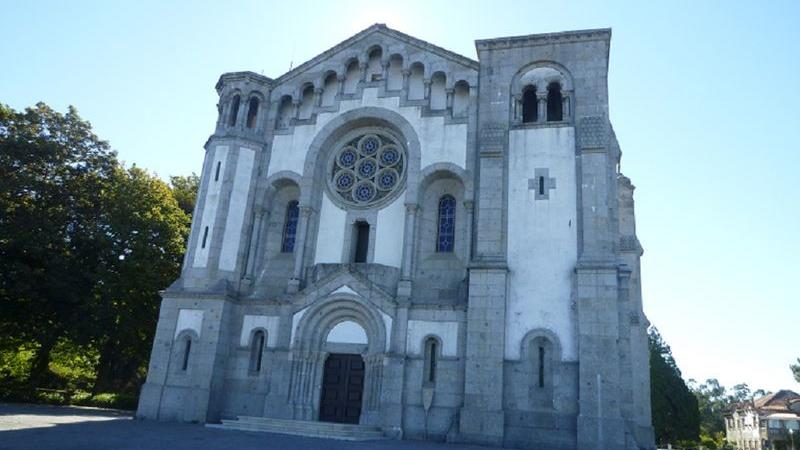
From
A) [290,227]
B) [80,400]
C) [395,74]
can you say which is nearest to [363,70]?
[395,74]

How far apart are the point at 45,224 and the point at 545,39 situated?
2356 centimetres

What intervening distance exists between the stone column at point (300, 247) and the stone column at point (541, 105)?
10124 millimetres

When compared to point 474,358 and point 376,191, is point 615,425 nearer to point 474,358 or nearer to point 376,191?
point 474,358

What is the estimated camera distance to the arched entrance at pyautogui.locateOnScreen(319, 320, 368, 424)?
21.5 metres

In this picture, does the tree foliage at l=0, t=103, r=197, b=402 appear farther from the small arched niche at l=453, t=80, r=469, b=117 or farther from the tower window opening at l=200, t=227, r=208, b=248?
the small arched niche at l=453, t=80, r=469, b=117

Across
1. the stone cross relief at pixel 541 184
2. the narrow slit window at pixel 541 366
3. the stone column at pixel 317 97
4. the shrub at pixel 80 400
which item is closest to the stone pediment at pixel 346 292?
the narrow slit window at pixel 541 366

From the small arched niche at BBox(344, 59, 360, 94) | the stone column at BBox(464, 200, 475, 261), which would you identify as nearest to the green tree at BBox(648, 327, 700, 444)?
the stone column at BBox(464, 200, 475, 261)

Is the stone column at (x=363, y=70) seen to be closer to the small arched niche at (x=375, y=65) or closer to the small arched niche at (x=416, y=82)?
the small arched niche at (x=375, y=65)

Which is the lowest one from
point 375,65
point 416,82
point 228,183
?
point 228,183

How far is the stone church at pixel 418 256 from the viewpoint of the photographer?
19.5 meters

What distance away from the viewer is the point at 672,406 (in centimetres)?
4191

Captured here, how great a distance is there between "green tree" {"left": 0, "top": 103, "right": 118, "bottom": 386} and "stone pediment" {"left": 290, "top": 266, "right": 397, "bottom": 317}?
1141 centimetres

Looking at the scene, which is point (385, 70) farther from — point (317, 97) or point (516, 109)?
point (516, 109)

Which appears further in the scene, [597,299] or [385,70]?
[385,70]
